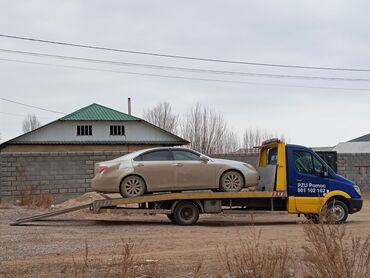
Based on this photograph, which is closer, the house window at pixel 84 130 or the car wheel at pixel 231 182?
the car wheel at pixel 231 182

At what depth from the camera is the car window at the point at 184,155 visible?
48.6 feet

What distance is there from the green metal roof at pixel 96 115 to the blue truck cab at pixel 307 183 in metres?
40.3

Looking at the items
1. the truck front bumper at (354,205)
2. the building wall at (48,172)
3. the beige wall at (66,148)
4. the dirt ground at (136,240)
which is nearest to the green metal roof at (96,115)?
the beige wall at (66,148)

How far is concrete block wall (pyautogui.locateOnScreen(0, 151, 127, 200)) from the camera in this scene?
2161 centimetres

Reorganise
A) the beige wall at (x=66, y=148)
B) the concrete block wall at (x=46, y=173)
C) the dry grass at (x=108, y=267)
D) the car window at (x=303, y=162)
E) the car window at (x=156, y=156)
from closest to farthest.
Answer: the dry grass at (x=108, y=267) → the car window at (x=156, y=156) → the car window at (x=303, y=162) → the concrete block wall at (x=46, y=173) → the beige wall at (x=66, y=148)

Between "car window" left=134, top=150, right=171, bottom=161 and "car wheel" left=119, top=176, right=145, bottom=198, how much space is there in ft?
1.80

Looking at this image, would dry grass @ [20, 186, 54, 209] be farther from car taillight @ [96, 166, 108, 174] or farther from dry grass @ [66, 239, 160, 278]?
dry grass @ [66, 239, 160, 278]

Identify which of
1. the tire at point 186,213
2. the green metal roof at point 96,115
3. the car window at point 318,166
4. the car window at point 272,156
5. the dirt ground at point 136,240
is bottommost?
the dirt ground at point 136,240

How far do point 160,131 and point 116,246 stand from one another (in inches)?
1735

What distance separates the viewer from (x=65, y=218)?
653 inches

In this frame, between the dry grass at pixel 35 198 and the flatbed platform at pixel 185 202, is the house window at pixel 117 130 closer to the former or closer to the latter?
the dry grass at pixel 35 198

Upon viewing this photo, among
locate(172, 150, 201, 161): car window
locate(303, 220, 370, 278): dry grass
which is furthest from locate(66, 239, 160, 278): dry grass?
locate(172, 150, 201, 161): car window

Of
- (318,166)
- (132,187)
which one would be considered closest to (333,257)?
(132,187)

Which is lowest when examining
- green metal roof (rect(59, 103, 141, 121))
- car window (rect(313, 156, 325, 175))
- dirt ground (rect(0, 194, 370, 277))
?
dirt ground (rect(0, 194, 370, 277))
